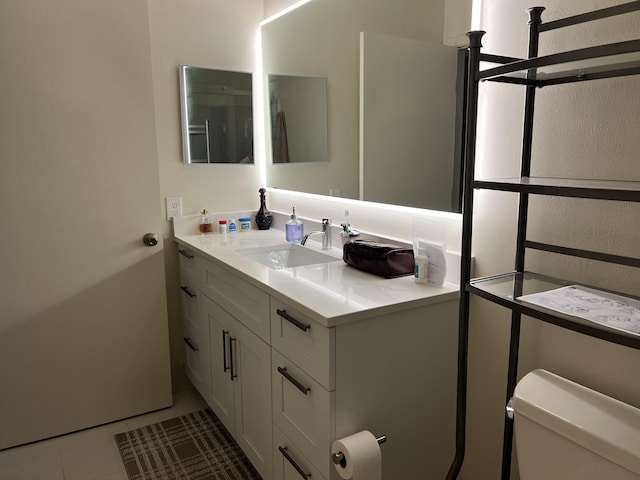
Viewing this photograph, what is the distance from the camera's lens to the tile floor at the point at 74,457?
6.97 ft

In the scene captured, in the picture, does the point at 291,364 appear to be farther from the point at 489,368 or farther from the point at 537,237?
the point at 537,237

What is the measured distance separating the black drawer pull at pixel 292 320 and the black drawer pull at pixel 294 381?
0.18 metres

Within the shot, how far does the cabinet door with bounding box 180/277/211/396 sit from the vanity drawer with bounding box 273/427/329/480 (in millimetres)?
740

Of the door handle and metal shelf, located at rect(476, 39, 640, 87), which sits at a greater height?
metal shelf, located at rect(476, 39, 640, 87)

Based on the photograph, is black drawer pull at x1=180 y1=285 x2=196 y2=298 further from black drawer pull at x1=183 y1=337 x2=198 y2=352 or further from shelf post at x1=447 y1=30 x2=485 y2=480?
shelf post at x1=447 y1=30 x2=485 y2=480

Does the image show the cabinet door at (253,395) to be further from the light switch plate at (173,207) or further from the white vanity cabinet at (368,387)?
the light switch plate at (173,207)

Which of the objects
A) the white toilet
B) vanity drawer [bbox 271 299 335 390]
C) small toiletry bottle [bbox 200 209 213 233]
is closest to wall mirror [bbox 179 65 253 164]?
small toiletry bottle [bbox 200 209 213 233]

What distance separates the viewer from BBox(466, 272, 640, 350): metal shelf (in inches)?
37.7

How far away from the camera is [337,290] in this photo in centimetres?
160

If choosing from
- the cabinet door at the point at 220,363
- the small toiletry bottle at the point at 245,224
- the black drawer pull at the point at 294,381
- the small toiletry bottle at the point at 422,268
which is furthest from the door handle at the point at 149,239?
the small toiletry bottle at the point at 422,268

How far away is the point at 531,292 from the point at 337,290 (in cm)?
59

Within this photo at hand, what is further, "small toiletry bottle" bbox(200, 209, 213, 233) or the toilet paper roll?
"small toiletry bottle" bbox(200, 209, 213, 233)

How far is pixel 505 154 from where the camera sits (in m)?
1.51

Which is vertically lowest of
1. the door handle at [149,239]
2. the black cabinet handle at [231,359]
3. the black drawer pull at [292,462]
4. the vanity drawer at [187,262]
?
the black drawer pull at [292,462]
